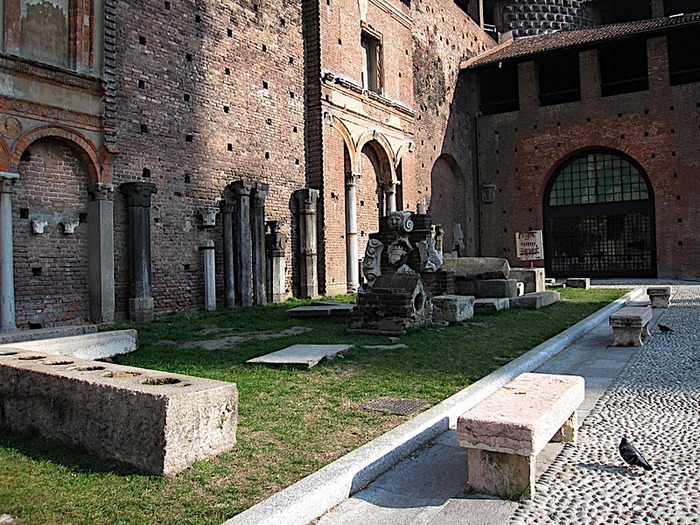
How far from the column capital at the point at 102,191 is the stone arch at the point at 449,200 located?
46.0 feet

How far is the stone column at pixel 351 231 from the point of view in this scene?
17047 mm

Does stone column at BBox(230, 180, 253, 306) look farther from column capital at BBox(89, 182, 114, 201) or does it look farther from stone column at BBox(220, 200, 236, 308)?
column capital at BBox(89, 182, 114, 201)

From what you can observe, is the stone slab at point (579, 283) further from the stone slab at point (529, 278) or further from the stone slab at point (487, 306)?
the stone slab at point (487, 306)

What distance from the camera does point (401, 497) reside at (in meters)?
3.07

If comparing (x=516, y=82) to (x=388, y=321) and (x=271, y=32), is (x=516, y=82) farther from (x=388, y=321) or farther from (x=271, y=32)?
(x=388, y=321)

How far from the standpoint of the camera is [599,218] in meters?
23.9

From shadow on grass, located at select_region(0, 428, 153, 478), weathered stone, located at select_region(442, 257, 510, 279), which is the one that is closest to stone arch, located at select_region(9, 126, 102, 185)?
shadow on grass, located at select_region(0, 428, 153, 478)

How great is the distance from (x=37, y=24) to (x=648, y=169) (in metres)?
20.8

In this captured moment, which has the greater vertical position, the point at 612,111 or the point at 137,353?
the point at 612,111

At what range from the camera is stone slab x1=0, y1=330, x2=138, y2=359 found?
596 centimetres

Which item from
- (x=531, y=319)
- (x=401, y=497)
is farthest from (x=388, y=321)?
(x=401, y=497)

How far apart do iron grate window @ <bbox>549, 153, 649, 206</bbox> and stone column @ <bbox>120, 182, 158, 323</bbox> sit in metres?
18.7

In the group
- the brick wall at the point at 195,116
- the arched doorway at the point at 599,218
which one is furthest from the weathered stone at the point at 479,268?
the arched doorway at the point at 599,218

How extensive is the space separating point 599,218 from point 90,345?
2198cm
